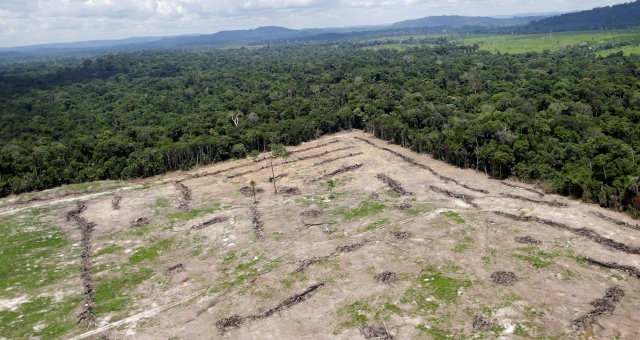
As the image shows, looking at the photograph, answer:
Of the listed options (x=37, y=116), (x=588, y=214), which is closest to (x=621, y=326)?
(x=588, y=214)

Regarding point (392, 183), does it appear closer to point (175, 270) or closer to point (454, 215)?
point (454, 215)

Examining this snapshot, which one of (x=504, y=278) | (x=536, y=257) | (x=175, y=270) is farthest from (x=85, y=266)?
(x=536, y=257)

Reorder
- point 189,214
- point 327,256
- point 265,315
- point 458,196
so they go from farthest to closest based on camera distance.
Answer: point 458,196 < point 189,214 < point 327,256 < point 265,315

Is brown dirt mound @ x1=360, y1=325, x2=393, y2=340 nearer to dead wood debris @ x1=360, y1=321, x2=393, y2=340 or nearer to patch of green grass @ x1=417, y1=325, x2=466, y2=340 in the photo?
dead wood debris @ x1=360, y1=321, x2=393, y2=340

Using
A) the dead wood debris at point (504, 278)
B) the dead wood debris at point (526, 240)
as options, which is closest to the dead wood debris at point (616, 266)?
the dead wood debris at point (526, 240)

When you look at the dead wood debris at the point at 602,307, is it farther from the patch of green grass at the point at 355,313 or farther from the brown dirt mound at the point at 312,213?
the brown dirt mound at the point at 312,213

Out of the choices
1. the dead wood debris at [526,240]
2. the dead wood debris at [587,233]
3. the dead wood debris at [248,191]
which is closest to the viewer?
the dead wood debris at [587,233]
